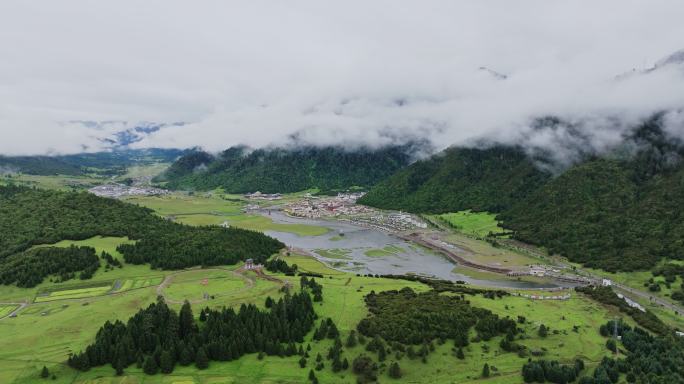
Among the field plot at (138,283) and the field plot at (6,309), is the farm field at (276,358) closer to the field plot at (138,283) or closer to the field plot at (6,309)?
the field plot at (6,309)

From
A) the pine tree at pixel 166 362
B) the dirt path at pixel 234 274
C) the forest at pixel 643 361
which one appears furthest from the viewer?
the dirt path at pixel 234 274

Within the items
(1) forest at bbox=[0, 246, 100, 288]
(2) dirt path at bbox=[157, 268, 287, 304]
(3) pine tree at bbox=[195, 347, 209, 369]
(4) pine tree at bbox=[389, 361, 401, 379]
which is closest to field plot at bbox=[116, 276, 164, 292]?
(2) dirt path at bbox=[157, 268, 287, 304]

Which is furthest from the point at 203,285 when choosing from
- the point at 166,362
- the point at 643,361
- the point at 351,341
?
the point at 643,361

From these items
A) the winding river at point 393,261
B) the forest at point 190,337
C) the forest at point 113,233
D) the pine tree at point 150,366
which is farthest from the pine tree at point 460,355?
the forest at point 113,233

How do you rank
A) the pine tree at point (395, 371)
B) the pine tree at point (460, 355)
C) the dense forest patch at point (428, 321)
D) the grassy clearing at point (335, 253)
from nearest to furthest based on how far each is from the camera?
1. the pine tree at point (395, 371)
2. the pine tree at point (460, 355)
3. the dense forest patch at point (428, 321)
4. the grassy clearing at point (335, 253)

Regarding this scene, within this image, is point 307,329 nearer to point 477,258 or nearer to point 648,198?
point 477,258

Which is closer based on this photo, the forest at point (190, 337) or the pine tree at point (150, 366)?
the pine tree at point (150, 366)

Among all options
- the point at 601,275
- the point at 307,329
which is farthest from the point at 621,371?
the point at 601,275

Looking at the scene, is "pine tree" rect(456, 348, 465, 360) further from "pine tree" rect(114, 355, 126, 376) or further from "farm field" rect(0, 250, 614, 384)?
"pine tree" rect(114, 355, 126, 376)
